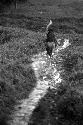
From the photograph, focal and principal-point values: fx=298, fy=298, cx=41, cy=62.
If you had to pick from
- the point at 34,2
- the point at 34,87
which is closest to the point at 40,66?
the point at 34,87

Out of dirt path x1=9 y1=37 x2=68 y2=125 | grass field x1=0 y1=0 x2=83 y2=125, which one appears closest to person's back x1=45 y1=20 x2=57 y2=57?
dirt path x1=9 y1=37 x2=68 y2=125

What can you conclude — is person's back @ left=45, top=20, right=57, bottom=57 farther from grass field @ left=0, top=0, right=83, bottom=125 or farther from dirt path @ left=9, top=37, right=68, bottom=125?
grass field @ left=0, top=0, right=83, bottom=125

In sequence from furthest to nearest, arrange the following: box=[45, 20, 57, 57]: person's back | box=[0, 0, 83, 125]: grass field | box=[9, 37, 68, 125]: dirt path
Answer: box=[45, 20, 57, 57]: person's back, box=[9, 37, 68, 125]: dirt path, box=[0, 0, 83, 125]: grass field

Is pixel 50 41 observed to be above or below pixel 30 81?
above

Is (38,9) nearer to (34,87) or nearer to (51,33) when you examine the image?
(51,33)

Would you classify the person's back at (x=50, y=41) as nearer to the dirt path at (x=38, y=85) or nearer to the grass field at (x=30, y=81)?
the dirt path at (x=38, y=85)

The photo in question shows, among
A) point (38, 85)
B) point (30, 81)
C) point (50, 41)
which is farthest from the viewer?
point (50, 41)

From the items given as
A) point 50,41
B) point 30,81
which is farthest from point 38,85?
point 50,41

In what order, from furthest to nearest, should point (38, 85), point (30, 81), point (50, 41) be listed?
point (50, 41), point (30, 81), point (38, 85)

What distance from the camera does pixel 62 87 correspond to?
1683 centimetres

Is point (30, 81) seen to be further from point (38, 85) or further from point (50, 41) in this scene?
point (50, 41)

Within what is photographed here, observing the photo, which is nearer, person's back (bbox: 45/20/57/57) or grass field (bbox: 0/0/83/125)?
grass field (bbox: 0/0/83/125)

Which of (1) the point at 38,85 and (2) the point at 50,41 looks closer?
(1) the point at 38,85

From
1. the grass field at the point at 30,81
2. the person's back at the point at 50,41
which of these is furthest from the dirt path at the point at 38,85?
the person's back at the point at 50,41
